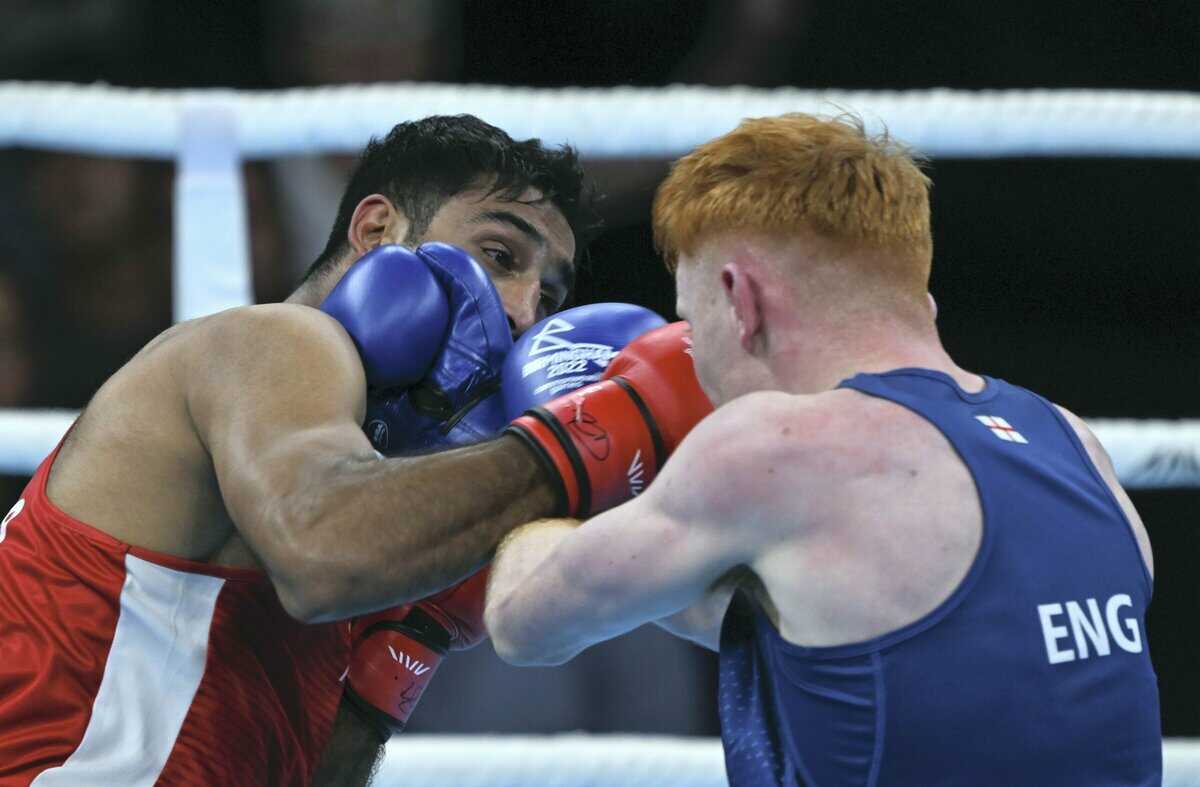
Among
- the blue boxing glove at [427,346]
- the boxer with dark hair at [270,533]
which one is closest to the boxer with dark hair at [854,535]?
the boxer with dark hair at [270,533]

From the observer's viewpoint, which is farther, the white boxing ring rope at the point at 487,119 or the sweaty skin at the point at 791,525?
the white boxing ring rope at the point at 487,119

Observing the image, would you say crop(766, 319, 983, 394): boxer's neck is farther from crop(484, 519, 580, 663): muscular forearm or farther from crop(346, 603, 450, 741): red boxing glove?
crop(346, 603, 450, 741): red boxing glove

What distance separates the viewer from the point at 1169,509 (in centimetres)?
364

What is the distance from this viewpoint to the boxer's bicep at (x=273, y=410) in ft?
4.84

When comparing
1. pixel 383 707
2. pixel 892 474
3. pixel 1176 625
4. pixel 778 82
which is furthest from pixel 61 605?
pixel 1176 625

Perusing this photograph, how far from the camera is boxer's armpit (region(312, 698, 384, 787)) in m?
1.90

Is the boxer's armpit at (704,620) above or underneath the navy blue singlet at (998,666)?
underneath

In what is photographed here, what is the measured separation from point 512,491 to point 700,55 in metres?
2.15

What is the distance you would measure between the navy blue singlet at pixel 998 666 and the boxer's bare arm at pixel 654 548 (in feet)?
0.36

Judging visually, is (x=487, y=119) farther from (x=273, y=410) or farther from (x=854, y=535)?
(x=854, y=535)

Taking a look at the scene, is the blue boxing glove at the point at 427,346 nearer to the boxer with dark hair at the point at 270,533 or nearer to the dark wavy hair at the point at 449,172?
the boxer with dark hair at the point at 270,533

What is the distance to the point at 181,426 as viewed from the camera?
5.37ft

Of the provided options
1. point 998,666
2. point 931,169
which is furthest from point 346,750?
point 931,169

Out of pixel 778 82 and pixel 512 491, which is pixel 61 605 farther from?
pixel 778 82
